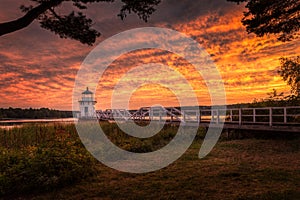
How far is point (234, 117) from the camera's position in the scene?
22.0 metres

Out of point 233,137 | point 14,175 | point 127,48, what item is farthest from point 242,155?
point 127,48

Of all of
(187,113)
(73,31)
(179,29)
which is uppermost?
(179,29)

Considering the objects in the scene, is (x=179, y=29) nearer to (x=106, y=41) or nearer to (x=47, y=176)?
(x=106, y=41)

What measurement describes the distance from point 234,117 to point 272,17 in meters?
12.3

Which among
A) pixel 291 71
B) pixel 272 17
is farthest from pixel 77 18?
→ pixel 291 71

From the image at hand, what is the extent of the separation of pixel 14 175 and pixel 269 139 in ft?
45.8

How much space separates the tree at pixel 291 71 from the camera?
2318 centimetres

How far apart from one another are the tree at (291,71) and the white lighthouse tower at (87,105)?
120ft

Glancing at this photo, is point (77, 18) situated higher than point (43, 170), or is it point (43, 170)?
point (77, 18)

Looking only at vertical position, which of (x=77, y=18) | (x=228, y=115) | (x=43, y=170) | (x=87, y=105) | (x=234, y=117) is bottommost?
(x=43, y=170)

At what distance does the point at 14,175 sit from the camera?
843 cm

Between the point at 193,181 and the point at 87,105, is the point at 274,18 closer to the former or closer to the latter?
the point at 193,181

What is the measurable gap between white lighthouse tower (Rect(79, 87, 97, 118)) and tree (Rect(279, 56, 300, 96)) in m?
36.7

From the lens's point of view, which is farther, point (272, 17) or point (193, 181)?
point (272, 17)
